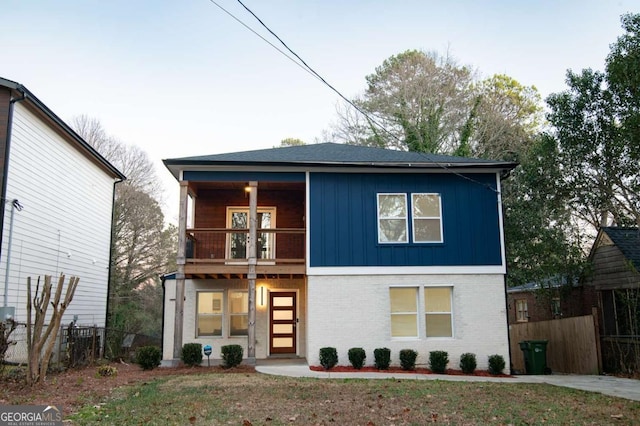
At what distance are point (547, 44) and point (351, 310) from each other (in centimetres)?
1226

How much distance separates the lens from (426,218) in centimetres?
1524

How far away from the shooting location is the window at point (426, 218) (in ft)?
49.7

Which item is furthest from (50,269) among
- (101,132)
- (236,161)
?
(101,132)

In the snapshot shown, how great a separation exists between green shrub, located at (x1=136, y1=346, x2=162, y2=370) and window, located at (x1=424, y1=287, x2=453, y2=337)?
24.2ft

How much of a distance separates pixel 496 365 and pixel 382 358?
3099mm

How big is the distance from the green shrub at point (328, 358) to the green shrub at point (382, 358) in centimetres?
109

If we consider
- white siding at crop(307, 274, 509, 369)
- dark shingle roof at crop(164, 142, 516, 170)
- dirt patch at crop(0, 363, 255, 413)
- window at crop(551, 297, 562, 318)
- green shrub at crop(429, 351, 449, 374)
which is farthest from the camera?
window at crop(551, 297, 562, 318)

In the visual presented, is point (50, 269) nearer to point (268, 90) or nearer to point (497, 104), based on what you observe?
point (268, 90)

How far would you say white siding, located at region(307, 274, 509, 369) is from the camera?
14.3 metres

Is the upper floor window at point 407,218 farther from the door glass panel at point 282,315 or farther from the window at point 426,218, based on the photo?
the door glass panel at point 282,315

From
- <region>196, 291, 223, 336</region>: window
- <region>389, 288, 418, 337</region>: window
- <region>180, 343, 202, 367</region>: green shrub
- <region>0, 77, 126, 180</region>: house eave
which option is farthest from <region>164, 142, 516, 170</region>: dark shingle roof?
<region>180, 343, 202, 367</region>: green shrub

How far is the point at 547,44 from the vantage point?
1892cm

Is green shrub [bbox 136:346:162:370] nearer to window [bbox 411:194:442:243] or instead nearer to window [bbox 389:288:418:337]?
window [bbox 389:288:418:337]

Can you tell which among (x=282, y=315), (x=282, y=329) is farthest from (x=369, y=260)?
(x=282, y=329)
